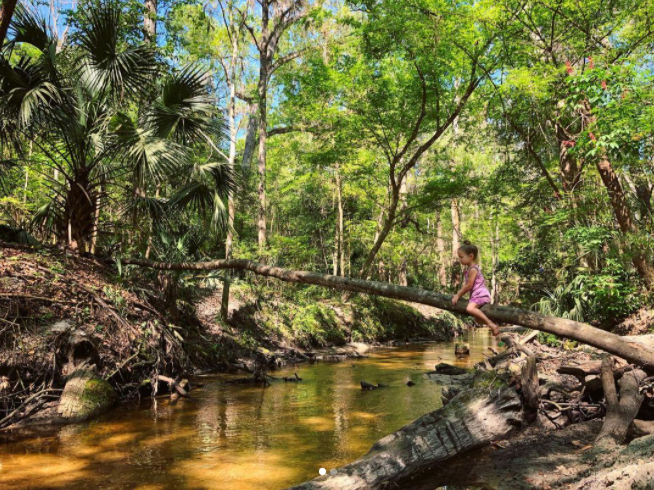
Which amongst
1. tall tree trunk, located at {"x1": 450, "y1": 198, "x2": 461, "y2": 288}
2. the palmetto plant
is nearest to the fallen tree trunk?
the palmetto plant

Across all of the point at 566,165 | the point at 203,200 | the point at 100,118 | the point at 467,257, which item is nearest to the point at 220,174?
the point at 203,200

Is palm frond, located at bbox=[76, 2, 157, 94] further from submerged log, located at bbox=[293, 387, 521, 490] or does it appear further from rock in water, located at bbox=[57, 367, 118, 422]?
submerged log, located at bbox=[293, 387, 521, 490]

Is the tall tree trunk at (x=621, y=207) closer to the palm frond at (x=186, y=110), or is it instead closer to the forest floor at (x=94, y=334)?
the forest floor at (x=94, y=334)

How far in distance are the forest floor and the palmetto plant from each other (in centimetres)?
138

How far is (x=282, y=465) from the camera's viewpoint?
479cm

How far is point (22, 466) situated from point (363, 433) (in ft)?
12.6

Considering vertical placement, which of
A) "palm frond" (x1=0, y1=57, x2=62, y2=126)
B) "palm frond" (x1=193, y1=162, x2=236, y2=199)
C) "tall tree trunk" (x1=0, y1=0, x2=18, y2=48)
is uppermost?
"tall tree trunk" (x1=0, y1=0, x2=18, y2=48)

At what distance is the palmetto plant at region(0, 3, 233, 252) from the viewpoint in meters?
7.29

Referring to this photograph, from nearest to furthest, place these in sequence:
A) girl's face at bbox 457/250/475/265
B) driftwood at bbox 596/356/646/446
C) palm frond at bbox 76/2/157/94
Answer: driftwood at bbox 596/356/646/446
girl's face at bbox 457/250/475/265
palm frond at bbox 76/2/157/94

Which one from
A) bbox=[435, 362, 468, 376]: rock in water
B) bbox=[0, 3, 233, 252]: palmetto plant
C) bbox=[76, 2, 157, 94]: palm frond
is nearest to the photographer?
bbox=[0, 3, 233, 252]: palmetto plant

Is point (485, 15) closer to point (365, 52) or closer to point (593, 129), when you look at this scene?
point (365, 52)

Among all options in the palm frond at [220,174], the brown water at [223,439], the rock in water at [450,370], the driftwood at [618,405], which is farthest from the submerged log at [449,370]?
the palm frond at [220,174]

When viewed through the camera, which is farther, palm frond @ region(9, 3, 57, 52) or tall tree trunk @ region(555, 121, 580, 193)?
tall tree trunk @ region(555, 121, 580, 193)

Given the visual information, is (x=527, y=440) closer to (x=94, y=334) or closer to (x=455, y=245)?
(x=94, y=334)
